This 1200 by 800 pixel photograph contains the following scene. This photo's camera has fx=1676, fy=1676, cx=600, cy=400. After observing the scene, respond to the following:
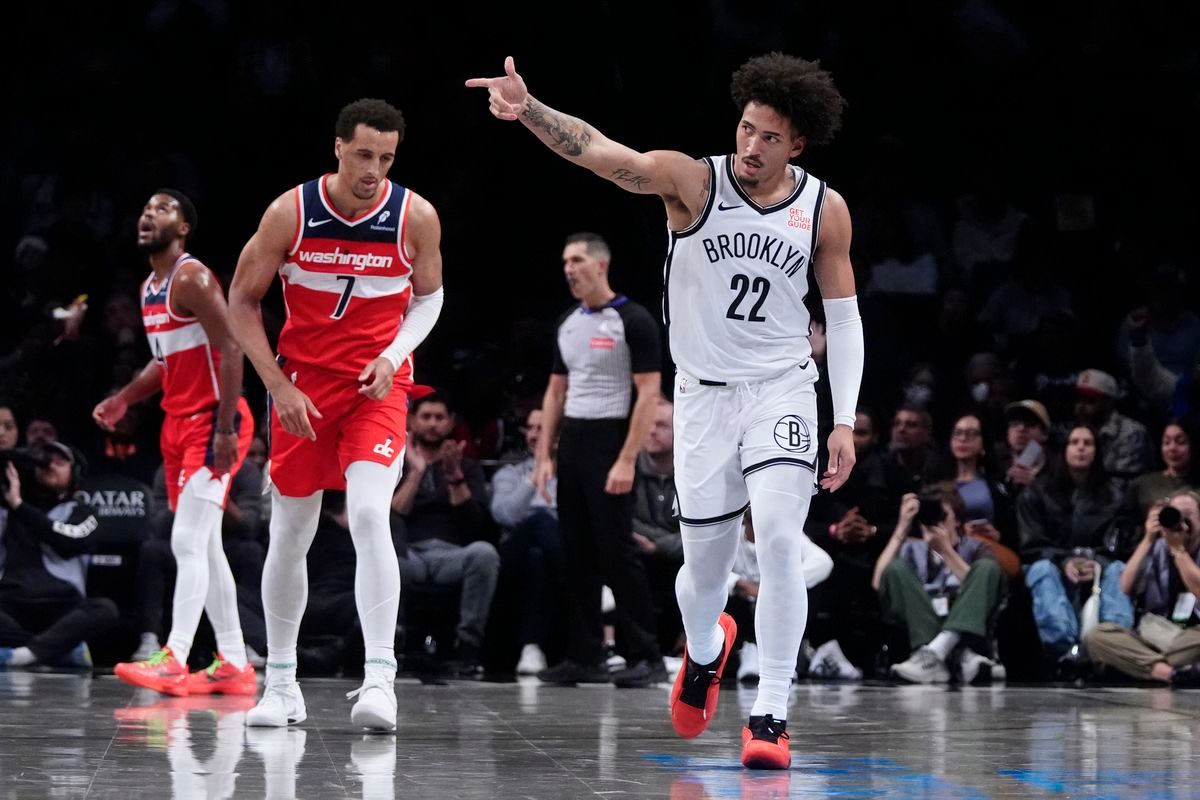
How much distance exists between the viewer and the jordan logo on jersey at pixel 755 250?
184 inches

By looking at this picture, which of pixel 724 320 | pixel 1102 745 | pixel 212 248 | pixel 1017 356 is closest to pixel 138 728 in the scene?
pixel 724 320

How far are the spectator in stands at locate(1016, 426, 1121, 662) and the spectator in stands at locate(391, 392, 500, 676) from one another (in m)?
2.72

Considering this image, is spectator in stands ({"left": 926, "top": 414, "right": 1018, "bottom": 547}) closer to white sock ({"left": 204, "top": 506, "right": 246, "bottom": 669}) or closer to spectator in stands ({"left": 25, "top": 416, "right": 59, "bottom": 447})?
white sock ({"left": 204, "top": 506, "right": 246, "bottom": 669})

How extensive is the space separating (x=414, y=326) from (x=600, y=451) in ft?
7.73

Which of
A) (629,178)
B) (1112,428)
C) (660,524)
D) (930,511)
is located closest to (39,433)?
(660,524)

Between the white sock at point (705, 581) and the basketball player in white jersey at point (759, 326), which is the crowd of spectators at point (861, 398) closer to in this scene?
the white sock at point (705, 581)

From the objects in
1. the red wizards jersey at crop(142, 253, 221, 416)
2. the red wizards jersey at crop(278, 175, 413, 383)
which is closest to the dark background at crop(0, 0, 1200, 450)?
the red wizards jersey at crop(142, 253, 221, 416)

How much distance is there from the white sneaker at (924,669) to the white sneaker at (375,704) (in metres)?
3.66

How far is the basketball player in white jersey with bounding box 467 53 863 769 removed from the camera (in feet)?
15.0

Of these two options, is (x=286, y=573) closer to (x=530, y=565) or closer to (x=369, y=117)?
(x=369, y=117)

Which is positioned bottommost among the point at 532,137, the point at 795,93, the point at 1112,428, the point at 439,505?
the point at 439,505

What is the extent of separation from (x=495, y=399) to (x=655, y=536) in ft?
5.58

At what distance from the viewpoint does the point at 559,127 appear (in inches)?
176

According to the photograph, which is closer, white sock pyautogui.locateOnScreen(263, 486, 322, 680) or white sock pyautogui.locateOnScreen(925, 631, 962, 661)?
white sock pyautogui.locateOnScreen(263, 486, 322, 680)
